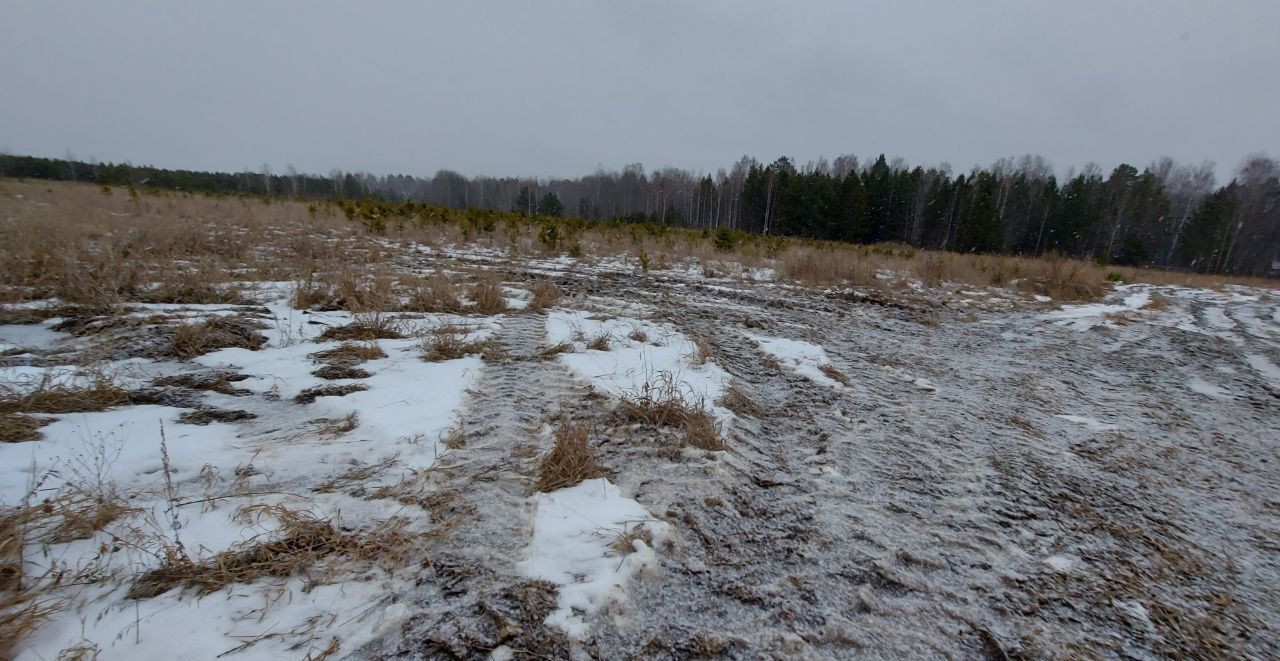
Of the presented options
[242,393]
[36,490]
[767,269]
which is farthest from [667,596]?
[767,269]

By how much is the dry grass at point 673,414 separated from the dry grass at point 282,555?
1490 millimetres

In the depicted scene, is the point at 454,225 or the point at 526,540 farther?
the point at 454,225

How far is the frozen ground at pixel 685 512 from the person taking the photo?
147 centimetres

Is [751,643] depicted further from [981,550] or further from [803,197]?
[803,197]

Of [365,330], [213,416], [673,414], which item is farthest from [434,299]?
[673,414]

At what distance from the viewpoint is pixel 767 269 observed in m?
12.3

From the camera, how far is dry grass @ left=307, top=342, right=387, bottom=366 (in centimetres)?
351

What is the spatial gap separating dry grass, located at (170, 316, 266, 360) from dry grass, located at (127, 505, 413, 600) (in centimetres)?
246

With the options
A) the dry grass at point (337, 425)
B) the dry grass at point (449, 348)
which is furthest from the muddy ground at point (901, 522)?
the dry grass at point (337, 425)

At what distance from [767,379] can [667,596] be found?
269 cm

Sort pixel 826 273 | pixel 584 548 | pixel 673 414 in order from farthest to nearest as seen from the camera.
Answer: pixel 826 273
pixel 673 414
pixel 584 548

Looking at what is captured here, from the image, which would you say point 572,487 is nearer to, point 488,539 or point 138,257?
point 488,539

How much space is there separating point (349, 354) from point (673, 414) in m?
2.69

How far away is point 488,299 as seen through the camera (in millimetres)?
5508
